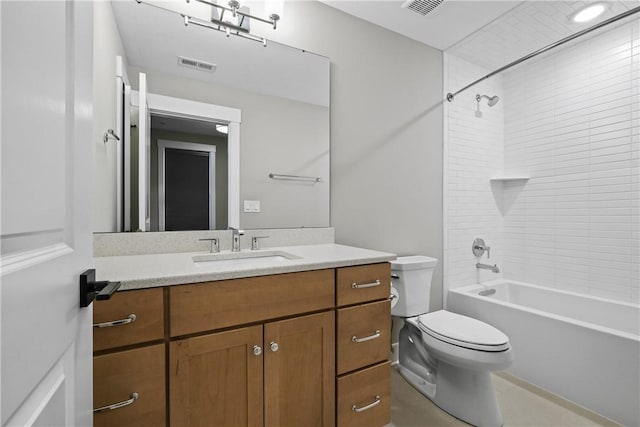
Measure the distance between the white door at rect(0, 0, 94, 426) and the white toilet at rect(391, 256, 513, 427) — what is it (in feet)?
5.20

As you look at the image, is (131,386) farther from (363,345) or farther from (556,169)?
(556,169)

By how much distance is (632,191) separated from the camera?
2068 mm

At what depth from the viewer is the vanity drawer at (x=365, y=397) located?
1320 millimetres

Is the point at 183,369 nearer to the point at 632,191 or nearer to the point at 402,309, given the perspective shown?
the point at 402,309

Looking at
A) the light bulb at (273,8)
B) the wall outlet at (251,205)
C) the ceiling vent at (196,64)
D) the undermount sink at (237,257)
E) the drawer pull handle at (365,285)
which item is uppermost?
the light bulb at (273,8)

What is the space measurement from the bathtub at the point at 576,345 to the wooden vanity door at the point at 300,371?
1.50 meters

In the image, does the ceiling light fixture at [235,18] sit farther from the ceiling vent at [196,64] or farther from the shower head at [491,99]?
the shower head at [491,99]

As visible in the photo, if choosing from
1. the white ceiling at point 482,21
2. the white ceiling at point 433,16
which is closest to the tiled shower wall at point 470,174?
the white ceiling at point 482,21

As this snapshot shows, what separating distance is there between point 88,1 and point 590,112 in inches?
124

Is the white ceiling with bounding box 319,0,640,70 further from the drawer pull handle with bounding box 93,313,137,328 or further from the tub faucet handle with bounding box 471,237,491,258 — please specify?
the drawer pull handle with bounding box 93,313,137,328

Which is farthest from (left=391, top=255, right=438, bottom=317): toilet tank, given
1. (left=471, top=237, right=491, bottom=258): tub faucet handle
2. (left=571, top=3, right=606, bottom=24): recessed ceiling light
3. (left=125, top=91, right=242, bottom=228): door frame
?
(left=571, top=3, right=606, bottom=24): recessed ceiling light

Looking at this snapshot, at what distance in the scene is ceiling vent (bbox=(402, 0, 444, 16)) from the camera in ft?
6.15

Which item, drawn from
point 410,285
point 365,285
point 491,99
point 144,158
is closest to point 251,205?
point 144,158

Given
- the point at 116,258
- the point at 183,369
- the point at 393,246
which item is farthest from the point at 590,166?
the point at 116,258
